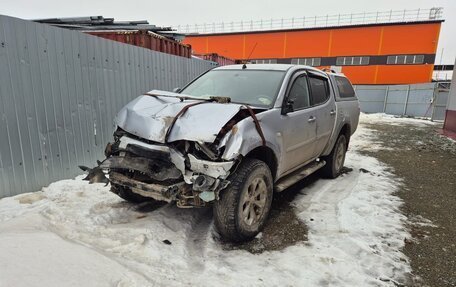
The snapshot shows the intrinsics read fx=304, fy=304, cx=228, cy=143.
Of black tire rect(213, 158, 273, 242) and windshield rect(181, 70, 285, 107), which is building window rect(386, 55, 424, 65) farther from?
black tire rect(213, 158, 273, 242)

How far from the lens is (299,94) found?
167 inches

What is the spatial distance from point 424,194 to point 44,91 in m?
6.06

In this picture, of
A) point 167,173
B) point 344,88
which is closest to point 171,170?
point 167,173

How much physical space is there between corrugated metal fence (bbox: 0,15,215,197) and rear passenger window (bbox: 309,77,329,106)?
3390 mm

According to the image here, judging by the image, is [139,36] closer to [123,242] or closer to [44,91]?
[44,91]

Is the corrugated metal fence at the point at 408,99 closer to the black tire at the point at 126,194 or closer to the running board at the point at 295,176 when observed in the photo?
the running board at the point at 295,176

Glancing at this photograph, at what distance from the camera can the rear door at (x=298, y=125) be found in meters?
3.79

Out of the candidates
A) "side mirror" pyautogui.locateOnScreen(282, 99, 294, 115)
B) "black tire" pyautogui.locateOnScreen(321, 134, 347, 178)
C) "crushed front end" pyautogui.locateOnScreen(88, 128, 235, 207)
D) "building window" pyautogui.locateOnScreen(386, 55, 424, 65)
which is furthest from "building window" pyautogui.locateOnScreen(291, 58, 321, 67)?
"crushed front end" pyautogui.locateOnScreen(88, 128, 235, 207)

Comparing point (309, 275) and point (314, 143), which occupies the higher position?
point (314, 143)

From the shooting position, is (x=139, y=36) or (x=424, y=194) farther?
(x=139, y=36)

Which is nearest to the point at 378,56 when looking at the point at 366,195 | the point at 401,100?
the point at 401,100

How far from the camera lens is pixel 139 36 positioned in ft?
23.5

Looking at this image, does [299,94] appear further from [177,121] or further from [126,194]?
[126,194]

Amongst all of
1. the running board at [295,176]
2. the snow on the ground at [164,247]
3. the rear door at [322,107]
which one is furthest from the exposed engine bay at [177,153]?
the rear door at [322,107]
